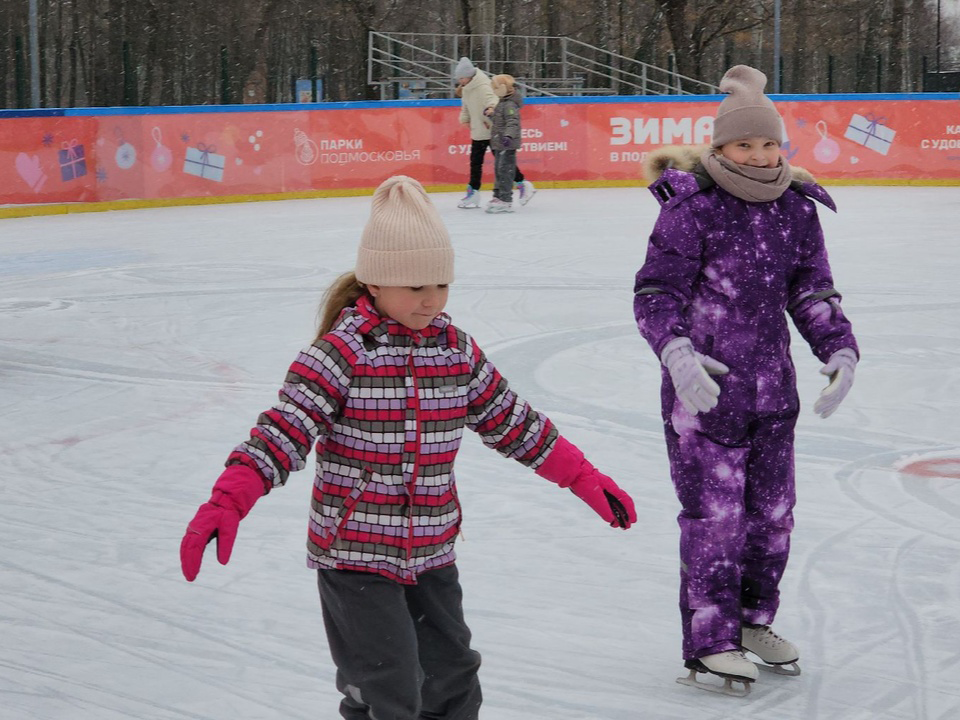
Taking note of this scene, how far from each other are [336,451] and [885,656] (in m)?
1.47

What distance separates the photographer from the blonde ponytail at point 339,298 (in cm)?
234

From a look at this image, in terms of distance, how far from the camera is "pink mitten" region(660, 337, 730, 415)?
2.68m

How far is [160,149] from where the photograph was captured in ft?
48.8

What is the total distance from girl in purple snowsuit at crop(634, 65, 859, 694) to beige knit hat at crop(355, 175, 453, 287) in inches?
24.6

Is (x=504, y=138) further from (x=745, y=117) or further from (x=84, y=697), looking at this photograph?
(x=84, y=697)

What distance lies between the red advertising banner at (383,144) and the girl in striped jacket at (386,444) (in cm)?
1217

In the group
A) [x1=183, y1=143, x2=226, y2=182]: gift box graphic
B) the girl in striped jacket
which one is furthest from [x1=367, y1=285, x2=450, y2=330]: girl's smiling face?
[x1=183, y1=143, x2=226, y2=182]: gift box graphic

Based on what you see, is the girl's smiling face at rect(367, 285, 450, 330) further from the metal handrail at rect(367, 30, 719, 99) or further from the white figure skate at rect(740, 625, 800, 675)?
the metal handrail at rect(367, 30, 719, 99)

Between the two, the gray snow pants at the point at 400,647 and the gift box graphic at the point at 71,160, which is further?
the gift box graphic at the point at 71,160

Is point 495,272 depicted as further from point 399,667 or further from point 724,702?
point 399,667

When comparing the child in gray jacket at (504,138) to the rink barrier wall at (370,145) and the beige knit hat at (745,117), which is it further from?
the beige knit hat at (745,117)

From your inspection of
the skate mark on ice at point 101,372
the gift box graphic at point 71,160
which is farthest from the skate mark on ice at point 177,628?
the gift box graphic at point 71,160

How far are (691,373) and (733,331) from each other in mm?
202

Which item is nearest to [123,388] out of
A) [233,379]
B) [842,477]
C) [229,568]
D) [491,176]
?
[233,379]
